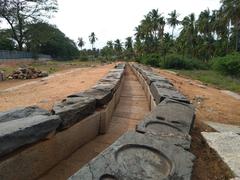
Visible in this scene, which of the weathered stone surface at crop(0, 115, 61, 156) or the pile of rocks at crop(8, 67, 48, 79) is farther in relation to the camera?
the pile of rocks at crop(8, 67, 48, 79)

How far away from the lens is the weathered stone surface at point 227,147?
2.44 m

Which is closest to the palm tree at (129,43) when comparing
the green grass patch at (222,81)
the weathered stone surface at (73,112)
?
the green grass patch at (222,81)

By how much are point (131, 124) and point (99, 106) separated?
75 centimetres

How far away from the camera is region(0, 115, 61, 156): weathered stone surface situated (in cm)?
195

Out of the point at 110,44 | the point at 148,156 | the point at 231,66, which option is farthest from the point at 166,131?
the point at 110,44

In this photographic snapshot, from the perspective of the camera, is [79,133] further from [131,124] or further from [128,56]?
[128,56]

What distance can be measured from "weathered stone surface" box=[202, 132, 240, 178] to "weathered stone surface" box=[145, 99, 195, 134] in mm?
313

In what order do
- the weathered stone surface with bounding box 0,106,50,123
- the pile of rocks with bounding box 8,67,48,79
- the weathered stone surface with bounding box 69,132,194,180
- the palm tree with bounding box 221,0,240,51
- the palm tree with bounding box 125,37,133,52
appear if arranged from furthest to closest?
1. the palm tree with bounding box 125,37,133,52
2. the palm tree with bounding box 221,0,240,51
3. the pile of rocks with bounding box 8,67,48,79
4. the weathered stone surface with bounding box 0,106,50,123
5. the weathered stone surface with bounding box 69,132,194,180

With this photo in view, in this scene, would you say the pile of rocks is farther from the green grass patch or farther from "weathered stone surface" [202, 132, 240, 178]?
"weathered stone surface" [202, 132, 240, 178]

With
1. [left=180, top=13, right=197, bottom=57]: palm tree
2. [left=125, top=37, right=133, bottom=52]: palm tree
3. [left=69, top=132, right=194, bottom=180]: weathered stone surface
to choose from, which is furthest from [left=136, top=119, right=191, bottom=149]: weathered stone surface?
[left=125, top=37, right=133, bottom=52]: palm tree

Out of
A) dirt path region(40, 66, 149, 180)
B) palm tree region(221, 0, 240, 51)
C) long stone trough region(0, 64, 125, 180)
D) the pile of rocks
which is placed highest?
palm tree region(221, 0, 240, 51)

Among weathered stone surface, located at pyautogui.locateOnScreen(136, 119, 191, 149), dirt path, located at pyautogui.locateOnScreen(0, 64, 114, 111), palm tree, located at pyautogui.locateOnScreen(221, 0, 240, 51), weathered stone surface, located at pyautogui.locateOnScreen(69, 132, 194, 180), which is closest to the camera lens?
weathered stone surface, located at pyautogui.locateOnScreen(69, 132, 194, 180)

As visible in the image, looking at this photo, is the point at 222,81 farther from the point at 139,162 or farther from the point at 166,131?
the point at 139,162

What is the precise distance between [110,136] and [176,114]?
1022 mm
